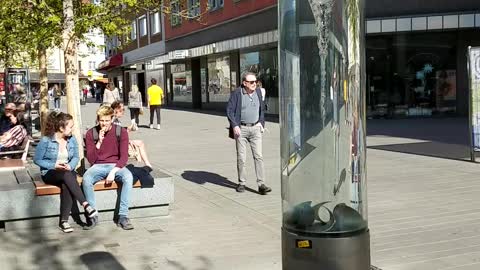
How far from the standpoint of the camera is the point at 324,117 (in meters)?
3.64

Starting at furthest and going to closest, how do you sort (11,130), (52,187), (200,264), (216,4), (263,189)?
(216,4), (11,130), (263,189), (52,187), (200,264)

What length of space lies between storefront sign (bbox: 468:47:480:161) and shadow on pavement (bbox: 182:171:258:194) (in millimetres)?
4411

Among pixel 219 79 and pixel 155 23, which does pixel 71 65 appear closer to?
pixel 219 79

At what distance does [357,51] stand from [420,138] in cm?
1260

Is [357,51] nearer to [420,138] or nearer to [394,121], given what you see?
[420,138]

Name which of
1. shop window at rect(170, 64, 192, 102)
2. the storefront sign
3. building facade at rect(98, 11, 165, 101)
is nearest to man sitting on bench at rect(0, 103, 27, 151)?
the storefront sign

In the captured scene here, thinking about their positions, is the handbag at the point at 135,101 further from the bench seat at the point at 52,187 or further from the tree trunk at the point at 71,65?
the bench seat at the point at 52,187

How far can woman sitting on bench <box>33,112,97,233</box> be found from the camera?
260 inches

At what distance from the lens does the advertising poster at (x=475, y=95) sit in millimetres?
10602

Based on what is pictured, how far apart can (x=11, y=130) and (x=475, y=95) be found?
830cm

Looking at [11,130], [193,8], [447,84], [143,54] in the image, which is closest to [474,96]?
[193,8]

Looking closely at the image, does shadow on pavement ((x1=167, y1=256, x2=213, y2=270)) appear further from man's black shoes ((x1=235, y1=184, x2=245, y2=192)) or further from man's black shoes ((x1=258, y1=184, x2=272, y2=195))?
man's black shoes ((x1=235, y1=184, x2=245, y2=192))

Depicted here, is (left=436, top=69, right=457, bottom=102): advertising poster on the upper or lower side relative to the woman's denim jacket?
upper

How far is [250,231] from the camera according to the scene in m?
6.54
